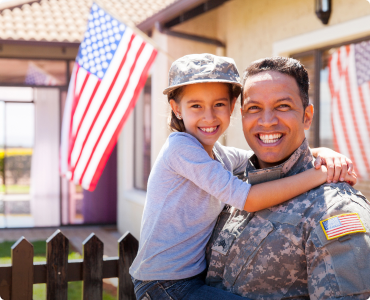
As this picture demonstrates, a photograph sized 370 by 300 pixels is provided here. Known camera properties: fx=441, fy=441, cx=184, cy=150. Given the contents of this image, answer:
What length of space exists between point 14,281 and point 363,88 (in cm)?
382

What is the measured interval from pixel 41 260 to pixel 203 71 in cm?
540

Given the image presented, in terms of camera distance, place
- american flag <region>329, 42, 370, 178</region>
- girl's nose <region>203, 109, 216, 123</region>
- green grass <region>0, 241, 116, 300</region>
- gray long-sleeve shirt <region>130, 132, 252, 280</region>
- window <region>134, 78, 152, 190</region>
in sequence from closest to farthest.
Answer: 1. gray long-sleeve shirt <region>130, 132, 252, 280</region>
2. girl's nose <region>203, 109, 216, 123</region>
3. american flag <region>329, 42, 370, 178</region>
4. green grass <region>0, 241, 116, 300</region>
5. window <region>134, 78, 152, 190</region>

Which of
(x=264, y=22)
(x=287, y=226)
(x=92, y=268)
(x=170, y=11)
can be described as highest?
(x=170, y=11)

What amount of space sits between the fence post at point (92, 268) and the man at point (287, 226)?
1101 mm

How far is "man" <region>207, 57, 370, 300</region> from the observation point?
152cm

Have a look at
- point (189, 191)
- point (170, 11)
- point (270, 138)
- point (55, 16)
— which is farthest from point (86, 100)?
point (55, 16)

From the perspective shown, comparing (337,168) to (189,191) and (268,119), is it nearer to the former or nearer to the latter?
(268,119)

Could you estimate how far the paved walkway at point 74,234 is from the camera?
795 centimetres

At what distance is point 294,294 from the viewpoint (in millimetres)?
1671

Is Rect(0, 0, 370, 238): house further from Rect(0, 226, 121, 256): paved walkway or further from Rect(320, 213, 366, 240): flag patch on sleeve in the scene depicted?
Rect(320, 213, 366, 240): flag patch on sleeve

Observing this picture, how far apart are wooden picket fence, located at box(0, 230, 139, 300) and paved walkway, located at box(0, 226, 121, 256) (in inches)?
177

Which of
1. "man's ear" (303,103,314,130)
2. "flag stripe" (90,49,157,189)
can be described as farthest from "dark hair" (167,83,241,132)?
"flag stripe" (90,49,157,189)

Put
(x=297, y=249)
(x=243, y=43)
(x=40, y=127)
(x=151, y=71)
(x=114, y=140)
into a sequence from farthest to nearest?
1. (x=40, y=127)
2. (x=151, y=71)
3. (x=243, y=43)
4. (x=114, y=140)
5. (x=297, y=249)

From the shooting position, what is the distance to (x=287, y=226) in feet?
5.60
